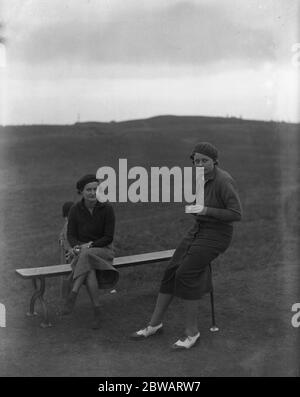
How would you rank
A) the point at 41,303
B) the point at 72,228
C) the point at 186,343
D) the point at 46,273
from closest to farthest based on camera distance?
the point at 186,343 < the point at 46,273 < the point at 41,303 < the point at 72,228

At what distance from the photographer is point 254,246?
22.2ft

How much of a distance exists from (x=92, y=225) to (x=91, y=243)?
16cm

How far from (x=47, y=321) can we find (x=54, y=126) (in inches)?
101

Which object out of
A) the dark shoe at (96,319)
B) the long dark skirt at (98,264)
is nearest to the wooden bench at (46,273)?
Answer: the long dark skirt at (98,264)

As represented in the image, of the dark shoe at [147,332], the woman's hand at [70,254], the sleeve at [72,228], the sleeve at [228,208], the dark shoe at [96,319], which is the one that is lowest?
the dark shoe at [147,332]

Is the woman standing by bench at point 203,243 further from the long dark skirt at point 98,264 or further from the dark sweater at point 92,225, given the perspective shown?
the dark sweater at point 92,225

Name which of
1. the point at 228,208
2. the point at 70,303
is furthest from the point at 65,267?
the point at 228,208

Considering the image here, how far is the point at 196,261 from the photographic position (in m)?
4.38

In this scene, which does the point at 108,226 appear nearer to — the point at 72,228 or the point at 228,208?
the point at 72,228

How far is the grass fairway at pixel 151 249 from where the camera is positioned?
4.21m

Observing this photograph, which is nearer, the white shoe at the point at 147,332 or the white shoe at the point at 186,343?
the white shoe at the point at 186,343

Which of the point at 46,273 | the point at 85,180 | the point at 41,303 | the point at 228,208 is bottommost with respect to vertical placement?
the point at 41,303

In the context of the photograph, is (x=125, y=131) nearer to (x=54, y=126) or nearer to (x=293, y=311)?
(x=54, y=126)
